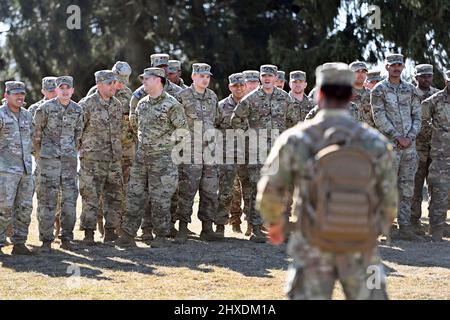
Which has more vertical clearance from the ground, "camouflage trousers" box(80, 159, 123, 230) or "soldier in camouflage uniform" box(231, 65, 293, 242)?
"soldier in camouflage uniform" box(231, 65, 293, 242)

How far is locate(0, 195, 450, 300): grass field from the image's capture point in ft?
25.3

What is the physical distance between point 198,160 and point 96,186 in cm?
135

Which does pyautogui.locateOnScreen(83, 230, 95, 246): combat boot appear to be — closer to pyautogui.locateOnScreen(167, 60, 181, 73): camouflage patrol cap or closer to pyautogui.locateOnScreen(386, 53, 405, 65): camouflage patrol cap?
pyautogui.locateOnScreen(167, 60, 181, 73): camouflage patrol cap

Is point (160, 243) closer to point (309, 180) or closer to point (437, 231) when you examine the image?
point (437, 231)

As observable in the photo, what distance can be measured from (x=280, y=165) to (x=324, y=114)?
394 millimetres

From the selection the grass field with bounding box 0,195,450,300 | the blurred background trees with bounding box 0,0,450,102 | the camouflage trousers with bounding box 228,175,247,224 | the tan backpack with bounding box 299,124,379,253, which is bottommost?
the grass field with bounding box 0,195,450,300

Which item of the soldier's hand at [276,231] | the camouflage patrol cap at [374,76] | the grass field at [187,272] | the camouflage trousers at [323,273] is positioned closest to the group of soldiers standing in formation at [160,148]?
the camouflage patrol cap at [374,76]

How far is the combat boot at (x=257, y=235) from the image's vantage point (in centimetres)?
1083

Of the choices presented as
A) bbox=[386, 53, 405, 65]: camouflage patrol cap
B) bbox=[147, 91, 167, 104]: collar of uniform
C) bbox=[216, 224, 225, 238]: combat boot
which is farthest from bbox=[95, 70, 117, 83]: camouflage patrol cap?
bbox=[386, 53, 405, 65]: camouflage patrol cap

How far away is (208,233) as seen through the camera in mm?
11094

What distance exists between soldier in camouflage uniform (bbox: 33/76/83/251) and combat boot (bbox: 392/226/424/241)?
13.9 feet

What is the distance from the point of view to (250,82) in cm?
1156

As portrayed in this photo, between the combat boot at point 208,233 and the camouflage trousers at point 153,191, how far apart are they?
2.34ft
